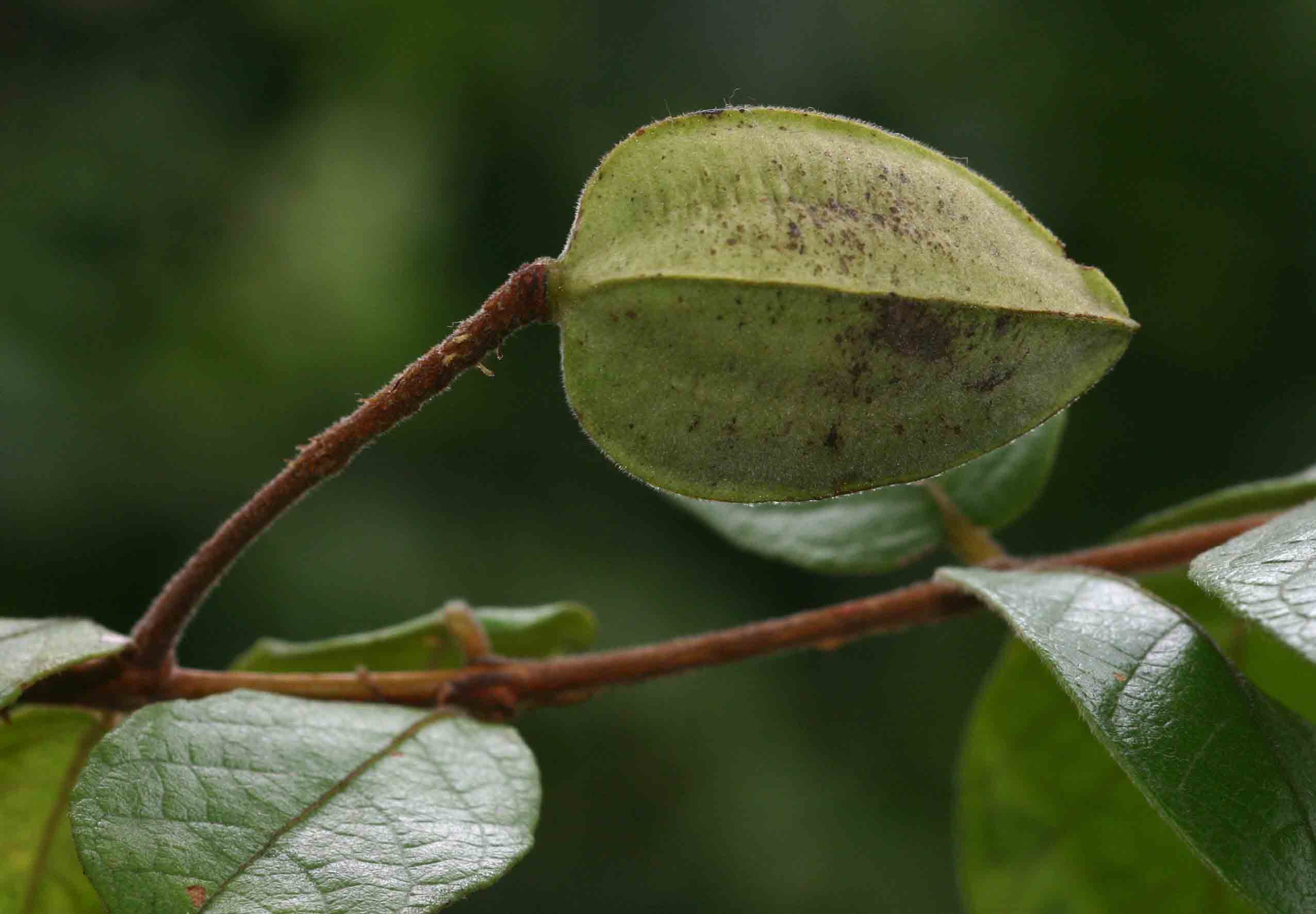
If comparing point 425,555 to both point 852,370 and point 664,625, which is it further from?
point 852,370

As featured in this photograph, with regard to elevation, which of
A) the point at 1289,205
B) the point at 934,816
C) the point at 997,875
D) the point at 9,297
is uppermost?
the point at 9,297

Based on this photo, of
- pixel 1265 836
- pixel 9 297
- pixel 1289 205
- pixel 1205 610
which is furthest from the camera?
pixel 1289 205

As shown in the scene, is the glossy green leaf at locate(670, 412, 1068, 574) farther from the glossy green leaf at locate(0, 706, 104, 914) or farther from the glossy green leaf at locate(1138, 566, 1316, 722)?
the glossy green leaf at locate(0, 706, 104, 914)

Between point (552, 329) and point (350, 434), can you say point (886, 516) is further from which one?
point (552, 329)

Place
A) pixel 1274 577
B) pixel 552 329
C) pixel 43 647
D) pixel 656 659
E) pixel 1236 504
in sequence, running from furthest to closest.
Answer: pixel 552 329 < pixel 1236 504 < pixel 656 659 < pixel 43 647 < pixel 1274 577

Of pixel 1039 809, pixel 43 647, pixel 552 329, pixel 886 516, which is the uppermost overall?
pixel 43 647

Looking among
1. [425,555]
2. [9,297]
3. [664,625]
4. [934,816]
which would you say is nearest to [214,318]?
[9,297]

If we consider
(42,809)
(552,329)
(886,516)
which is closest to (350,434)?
(42,809)
